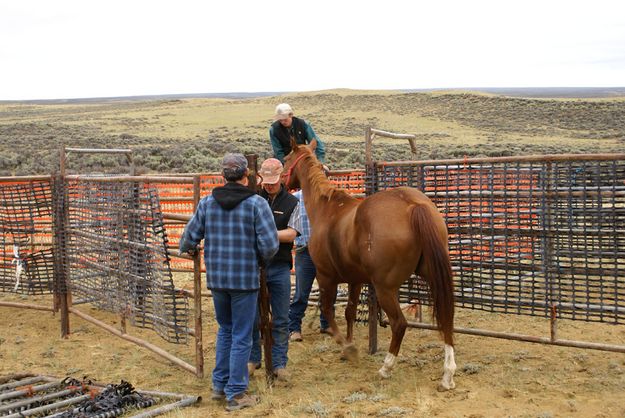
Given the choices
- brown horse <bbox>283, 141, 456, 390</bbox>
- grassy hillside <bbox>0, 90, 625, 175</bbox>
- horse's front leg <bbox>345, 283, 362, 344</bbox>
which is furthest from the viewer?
grassy hillside <bbox>0, 90, 625, 175</bbox>

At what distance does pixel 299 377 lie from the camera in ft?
21.2

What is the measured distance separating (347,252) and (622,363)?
111 inches

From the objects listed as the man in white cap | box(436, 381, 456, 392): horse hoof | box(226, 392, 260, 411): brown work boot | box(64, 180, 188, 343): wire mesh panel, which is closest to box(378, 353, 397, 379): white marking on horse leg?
box(436, 381, 456, 392): horse hoof

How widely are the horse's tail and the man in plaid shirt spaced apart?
3.98 ft

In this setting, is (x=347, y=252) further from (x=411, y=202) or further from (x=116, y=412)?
(x=116, y=412)

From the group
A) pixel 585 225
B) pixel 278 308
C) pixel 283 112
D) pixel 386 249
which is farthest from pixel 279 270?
pixel 585 225

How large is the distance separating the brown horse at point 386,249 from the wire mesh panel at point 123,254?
1504mm

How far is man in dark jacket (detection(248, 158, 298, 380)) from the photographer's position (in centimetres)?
625

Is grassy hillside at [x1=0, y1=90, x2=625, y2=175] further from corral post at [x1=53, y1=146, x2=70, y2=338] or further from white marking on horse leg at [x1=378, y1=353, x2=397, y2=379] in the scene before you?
white marking on horse leg at [x1=378, y1=353, x2=397, y2=379]

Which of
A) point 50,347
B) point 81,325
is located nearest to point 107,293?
point 50,347

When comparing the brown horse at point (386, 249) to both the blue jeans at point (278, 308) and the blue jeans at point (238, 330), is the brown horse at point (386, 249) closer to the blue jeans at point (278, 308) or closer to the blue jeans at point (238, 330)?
the blue jeans at point (278, 308)

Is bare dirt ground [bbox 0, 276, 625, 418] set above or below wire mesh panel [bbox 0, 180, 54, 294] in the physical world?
below

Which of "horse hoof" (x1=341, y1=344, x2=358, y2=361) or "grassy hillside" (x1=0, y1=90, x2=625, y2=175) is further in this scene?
"grassy hillside" (x1=0, y1=90, x2=625, y2=175)

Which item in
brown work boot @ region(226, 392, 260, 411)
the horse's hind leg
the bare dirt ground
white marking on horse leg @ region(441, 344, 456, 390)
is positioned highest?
the horse's hind leg
